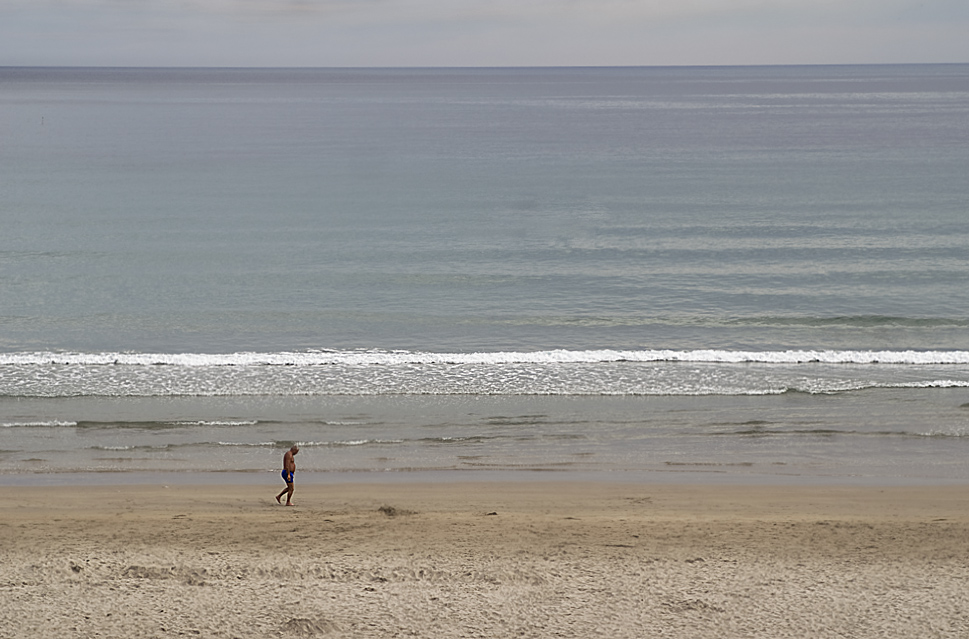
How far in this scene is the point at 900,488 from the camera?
16.6 m

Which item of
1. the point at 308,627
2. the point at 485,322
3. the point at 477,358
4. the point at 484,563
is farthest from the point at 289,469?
the point at 485,322

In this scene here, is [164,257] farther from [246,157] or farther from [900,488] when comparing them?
[246,157]

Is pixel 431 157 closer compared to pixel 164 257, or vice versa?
pixel 164 257

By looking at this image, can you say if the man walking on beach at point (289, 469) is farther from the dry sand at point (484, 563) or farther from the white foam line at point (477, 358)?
the white foam line at point (477, 358)

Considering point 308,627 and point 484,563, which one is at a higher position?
point 484,563

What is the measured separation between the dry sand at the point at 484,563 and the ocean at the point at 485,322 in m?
1.64

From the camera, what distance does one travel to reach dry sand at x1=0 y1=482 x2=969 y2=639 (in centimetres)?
1138

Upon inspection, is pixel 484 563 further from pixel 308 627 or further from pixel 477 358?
pixel 477 358

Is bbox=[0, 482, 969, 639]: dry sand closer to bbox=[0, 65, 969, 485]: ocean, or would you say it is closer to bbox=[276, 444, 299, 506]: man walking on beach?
bbox=[276, 444, 299, 506]: man walking on beach

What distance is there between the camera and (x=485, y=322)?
2778 cm

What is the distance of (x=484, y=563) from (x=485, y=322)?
15.2 metres

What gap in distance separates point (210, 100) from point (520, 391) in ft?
501

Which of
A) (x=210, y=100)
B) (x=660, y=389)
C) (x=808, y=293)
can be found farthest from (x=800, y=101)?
(x=660, y=389)

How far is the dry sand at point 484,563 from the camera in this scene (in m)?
11.4
